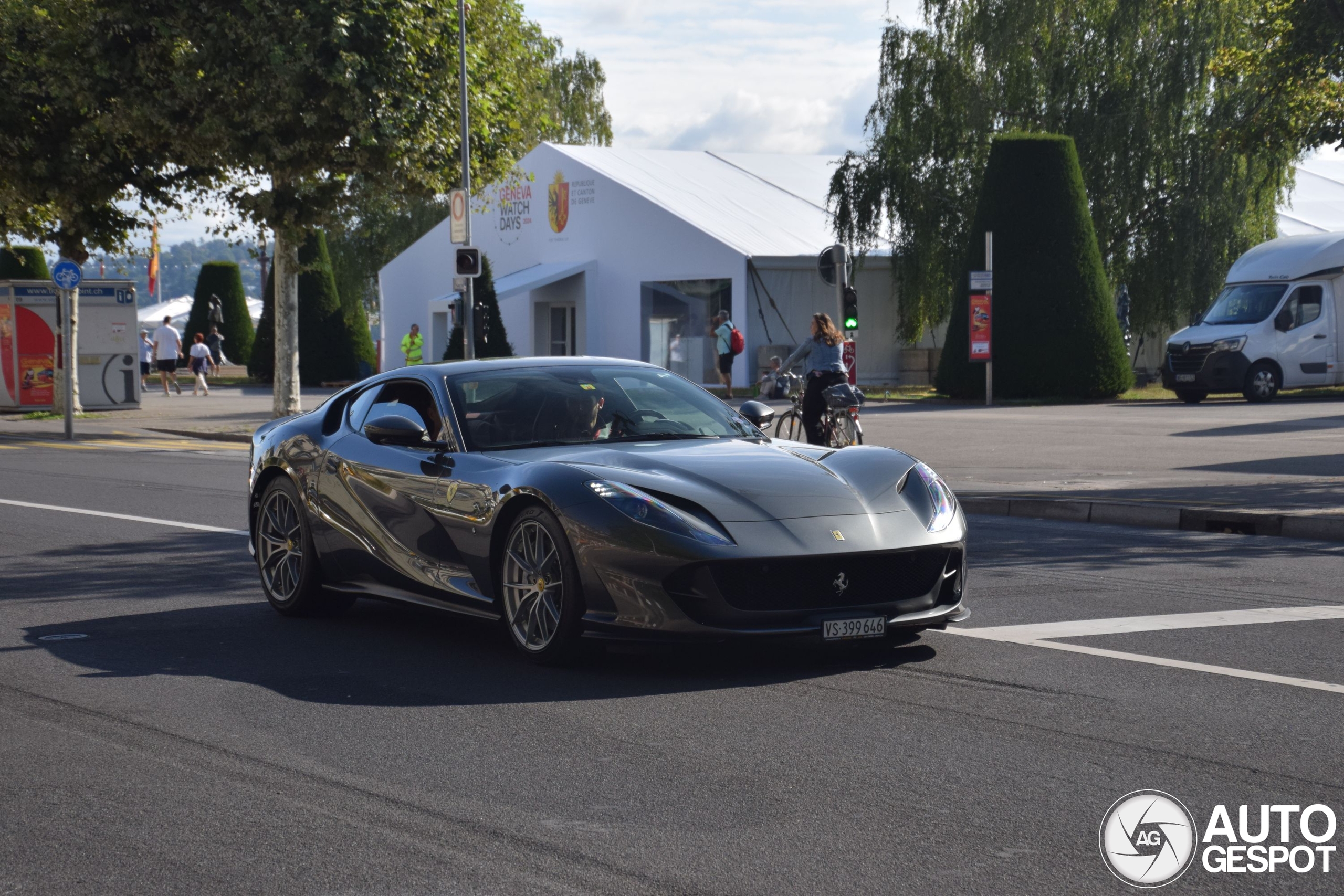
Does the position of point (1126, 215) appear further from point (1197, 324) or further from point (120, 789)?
point (120, 789)

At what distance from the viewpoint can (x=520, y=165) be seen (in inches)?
1852

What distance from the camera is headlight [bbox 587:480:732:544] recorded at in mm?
6285

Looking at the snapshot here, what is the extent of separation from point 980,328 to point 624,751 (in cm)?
2662

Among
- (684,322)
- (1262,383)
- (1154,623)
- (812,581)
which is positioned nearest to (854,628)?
(812,581)

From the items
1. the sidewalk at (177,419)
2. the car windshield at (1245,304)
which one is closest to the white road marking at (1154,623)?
the sidewalk at (177,419)

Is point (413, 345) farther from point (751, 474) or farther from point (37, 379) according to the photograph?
point (751, 474)

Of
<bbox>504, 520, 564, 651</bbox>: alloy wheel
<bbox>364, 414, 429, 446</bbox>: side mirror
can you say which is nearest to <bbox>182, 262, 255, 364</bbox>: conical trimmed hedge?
<bbox>364, 414, 429, 446</bbox>: side mirror

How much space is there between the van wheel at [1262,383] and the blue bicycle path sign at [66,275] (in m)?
20.9

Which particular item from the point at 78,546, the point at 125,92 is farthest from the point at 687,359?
the point at 78,546

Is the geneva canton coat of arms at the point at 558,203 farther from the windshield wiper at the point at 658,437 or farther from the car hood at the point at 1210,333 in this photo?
the windshield wiper at the point at 658,437

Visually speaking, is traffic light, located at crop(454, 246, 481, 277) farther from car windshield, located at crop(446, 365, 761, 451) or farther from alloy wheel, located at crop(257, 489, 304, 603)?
car windshield, located at crop(446, 365, 761, 451)

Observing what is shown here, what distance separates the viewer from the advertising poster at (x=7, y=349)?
31797 millimetres

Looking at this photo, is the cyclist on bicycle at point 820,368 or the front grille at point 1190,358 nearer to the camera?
the cyclist on bicycle at point 820,368

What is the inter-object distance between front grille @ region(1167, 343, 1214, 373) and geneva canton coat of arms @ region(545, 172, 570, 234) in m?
18.7
